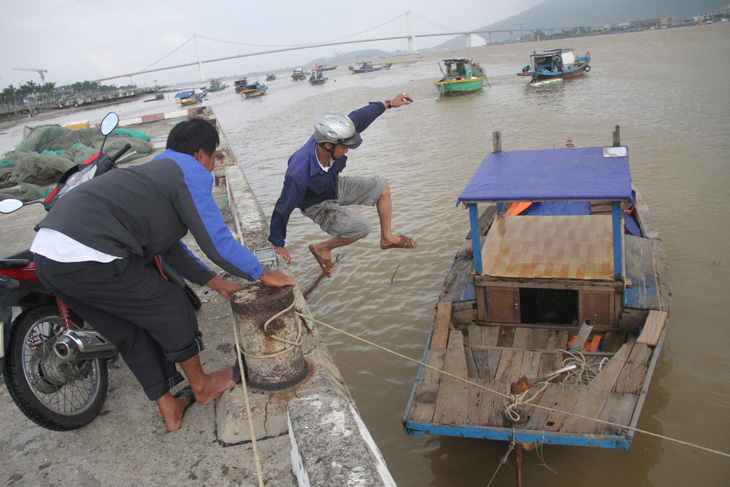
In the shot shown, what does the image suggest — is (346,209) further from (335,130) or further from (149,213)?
(149,213)

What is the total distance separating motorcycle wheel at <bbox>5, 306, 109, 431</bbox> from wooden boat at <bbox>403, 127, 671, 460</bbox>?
2.07 m

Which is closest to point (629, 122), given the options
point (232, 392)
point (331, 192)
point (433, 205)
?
point (433, 205)

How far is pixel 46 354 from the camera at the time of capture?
2.97 meters

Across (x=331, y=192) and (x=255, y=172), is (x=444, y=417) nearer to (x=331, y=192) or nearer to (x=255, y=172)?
(x=331, y=192)

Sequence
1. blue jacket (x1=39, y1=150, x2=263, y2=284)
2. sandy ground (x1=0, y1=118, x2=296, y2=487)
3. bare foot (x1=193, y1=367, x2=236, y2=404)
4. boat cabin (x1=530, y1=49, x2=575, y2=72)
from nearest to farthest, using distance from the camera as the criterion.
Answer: blue jacket (x1=39, y1=150, x2=263, y2=284) < sandy ground (x1=0, y1=118, x2=296, y2=487) < bare foot (x1=193, y1=367, x2=236, y2=404) < boat cabin (x1=530, y1=49, x2=575, y2=72)

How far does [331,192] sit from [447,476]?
2.58 metres

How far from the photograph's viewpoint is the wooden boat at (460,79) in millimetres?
28266

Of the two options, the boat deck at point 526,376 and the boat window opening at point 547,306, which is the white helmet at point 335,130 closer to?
the boat deck at point 526,376

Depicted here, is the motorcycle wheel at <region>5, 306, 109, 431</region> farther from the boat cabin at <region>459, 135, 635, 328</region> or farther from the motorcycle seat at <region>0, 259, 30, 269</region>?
the boat cabin at <region>459, 135, 635, 328</region>

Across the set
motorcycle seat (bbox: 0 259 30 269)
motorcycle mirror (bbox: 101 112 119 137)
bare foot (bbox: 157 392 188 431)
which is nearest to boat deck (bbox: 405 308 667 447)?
bare foot (bbox: 157 392 188 431)

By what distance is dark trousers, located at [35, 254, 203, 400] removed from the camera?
7.95ft

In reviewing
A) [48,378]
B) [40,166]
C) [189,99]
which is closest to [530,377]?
[48,378]

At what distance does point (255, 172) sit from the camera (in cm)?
1464

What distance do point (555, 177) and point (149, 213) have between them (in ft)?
11.2
